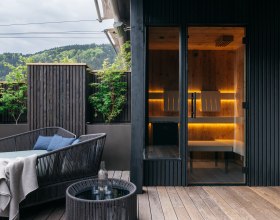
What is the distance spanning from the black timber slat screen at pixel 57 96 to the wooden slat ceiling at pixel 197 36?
65.5 inches

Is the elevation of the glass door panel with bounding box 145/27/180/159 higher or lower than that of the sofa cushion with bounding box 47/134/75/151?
higher

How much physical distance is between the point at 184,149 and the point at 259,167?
1285mm

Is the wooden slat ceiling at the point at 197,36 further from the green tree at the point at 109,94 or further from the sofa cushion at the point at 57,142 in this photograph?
the sofa cushion at the point at 57,142

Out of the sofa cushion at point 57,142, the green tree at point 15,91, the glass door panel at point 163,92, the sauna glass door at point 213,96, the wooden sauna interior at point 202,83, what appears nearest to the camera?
the sofa cushion at point 57,142

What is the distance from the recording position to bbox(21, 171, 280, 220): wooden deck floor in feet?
11.5

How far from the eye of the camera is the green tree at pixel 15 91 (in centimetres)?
597

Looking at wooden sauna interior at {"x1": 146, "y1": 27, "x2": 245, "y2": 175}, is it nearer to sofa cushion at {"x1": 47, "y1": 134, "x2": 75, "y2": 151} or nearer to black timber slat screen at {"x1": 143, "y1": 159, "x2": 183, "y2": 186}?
black timber slat screen at {"x1": 143, "y1": 159, "x2": 183, "y2": 186}

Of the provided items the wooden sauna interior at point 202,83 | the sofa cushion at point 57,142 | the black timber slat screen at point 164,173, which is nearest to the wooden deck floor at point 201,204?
the black timber slat screen at point 164,173

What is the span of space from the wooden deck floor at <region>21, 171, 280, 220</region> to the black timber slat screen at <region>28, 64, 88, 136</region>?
7.01 ft

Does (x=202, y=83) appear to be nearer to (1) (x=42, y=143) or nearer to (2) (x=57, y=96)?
(2) (x=57, y=96)

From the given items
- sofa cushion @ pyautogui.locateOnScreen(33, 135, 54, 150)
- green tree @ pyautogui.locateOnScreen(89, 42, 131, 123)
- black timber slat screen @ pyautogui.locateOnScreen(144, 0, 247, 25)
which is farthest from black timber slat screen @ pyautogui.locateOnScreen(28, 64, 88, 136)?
black timber slat screen @ pyautogui.locateOnScreen(144, 0, 247, 25)

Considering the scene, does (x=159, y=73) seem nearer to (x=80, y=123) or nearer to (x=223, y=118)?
(x=223, y=118)

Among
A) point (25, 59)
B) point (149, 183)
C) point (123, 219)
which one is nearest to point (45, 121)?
point (25, 59)

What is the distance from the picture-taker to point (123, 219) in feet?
9.43
